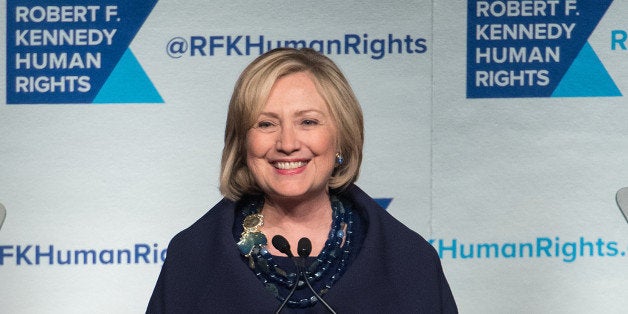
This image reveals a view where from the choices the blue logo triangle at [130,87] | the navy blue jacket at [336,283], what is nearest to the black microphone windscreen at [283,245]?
the navy blue jacket at [336,283]

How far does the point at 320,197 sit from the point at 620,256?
147cm

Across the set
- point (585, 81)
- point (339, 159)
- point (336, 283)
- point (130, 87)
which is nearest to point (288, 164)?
point (339, 159)

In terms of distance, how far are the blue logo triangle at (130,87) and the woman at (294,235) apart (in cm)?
114

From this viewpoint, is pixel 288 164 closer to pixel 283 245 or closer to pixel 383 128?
pixel 283 245

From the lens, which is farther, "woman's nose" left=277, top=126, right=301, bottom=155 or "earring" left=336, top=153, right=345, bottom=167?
"earring" left=336, top=153, right=345, bottom=167

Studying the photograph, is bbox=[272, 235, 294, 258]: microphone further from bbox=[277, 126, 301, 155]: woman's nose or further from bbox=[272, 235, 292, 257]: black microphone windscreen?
bbox=[277, 126, 301, 155]: woman's nose

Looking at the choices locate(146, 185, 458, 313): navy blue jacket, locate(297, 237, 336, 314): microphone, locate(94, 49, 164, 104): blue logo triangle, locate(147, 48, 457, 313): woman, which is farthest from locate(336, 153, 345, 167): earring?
locate(94, 49, 164, 104): blue logo triangle

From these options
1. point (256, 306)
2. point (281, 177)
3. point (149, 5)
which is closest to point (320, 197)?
point (281, 177)

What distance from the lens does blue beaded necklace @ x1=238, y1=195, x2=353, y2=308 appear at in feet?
7.13

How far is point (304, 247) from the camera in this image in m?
2.09

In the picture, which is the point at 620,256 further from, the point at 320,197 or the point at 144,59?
the point at 144,59

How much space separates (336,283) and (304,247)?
0.13 meters

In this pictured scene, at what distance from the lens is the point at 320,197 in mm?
2293

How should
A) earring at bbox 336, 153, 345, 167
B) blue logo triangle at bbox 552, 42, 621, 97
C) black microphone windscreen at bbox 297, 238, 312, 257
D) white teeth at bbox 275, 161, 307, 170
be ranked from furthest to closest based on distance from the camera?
1. blue logo triangle at bbox 552, 42, 621, 97
2. earring at bbox 336, 153, 345, 167
3. white teeth at bbox 275, 161, 307, 170
4. black microphone windscreen at bbox 297, 238, 312, 257
